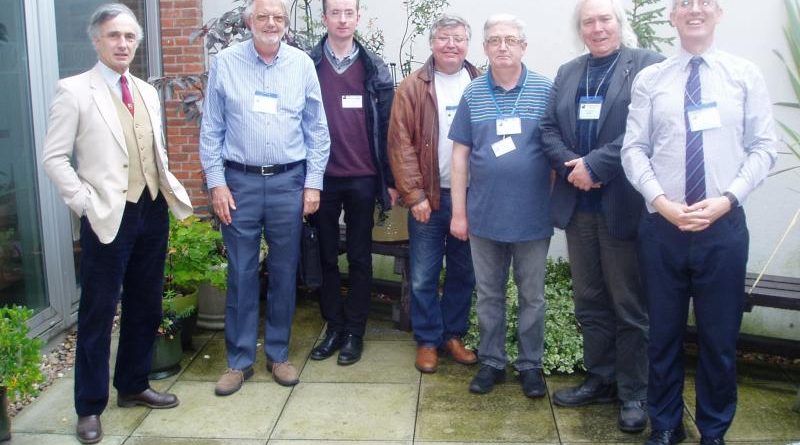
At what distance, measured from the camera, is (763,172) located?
3.00 m

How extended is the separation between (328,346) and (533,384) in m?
1.23

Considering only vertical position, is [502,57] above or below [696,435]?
above

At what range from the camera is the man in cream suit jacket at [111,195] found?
10.7 feet

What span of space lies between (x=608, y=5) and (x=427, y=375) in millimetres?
2116

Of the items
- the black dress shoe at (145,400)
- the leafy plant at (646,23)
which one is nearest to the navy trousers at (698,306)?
the leafy plant at (646,23)

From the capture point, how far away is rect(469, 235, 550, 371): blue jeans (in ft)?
12.5


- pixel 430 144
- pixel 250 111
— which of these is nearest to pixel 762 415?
pixel 430 144

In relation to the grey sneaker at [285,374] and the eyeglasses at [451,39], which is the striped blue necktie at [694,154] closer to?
the eyeglasses at [451,39]

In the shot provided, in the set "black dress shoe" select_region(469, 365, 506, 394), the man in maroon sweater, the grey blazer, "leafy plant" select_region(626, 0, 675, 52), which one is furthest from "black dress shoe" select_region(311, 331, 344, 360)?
"leafy plant" select_region(626, 0, 675, 52)

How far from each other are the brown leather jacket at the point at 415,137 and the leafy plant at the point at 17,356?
6.09 feet

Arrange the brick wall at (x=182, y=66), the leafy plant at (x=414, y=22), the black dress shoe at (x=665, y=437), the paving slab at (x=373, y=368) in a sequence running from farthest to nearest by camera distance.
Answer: the brick wall at (x=182, y=66) < the leafy plant at (x=414, y=22) < the paving slab at (x=373, y=368) < the black dress shoe at (x=665, y=437)

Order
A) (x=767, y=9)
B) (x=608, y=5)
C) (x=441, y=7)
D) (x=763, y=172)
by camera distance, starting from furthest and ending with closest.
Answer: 1. (x=441, y=7)
2. (x=767, y=9)
3. (x=608, y=5)
4. (x=763, y=172)

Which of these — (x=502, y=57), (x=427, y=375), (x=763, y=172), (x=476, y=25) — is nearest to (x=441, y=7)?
(x=476, y=25)

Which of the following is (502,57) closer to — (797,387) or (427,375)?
(427,375)
